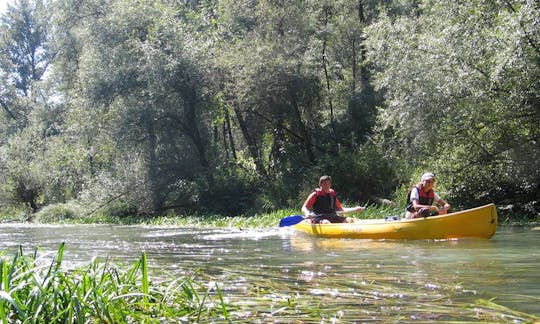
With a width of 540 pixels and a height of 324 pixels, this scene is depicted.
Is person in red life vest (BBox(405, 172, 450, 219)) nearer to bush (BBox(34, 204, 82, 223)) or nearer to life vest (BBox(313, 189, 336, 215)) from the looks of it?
life vest (BBox(313, 189, 336, 215))

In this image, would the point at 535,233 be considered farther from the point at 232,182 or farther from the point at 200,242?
the point at 232,182

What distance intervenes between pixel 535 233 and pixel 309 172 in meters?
11.2

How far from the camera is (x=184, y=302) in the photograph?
3.70m

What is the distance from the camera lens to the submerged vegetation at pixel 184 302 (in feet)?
10.4

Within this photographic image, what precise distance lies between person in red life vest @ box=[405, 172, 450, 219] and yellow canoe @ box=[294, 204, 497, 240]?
0.49 metres

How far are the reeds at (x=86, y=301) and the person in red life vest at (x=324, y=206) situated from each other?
8041 mm

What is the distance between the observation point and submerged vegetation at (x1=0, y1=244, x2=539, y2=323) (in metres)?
3.16

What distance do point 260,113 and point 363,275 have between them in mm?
17341

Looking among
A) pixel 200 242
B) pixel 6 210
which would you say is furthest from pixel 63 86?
pixel 200 242

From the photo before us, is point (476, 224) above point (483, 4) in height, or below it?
below

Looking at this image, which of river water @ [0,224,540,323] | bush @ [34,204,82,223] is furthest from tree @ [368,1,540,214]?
bush @ [34,204,82,223]

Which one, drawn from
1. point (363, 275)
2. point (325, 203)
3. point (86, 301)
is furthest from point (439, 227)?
point (86, 301)

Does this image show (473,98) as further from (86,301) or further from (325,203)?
(86,301)

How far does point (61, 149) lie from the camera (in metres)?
29.8
